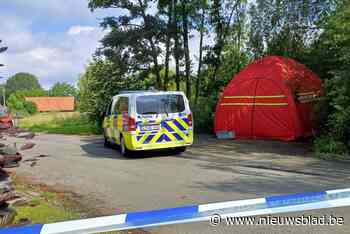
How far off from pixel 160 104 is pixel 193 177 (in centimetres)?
339

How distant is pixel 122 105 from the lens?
12164 millimetres

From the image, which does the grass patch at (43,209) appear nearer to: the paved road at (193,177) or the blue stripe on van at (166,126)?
the paved road at (193,177)

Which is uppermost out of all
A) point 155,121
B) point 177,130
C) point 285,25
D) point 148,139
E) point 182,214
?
point 285,25

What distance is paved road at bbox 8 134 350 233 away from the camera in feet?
20.8

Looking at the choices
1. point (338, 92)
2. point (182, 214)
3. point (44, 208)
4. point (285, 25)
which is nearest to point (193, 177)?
point (44, 208)

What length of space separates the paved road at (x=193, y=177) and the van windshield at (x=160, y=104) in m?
1.42

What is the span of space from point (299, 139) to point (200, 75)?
11.3m

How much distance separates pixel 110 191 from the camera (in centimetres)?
740

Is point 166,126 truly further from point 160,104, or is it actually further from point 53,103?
point 53,103

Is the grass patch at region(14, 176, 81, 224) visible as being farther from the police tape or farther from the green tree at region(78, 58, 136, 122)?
the green tree at region(78, 58, 136, 122)

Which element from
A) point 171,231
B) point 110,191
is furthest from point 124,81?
point 171,231

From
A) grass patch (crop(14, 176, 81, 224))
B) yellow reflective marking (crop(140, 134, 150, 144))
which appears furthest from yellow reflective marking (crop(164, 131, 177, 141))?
grass patch (crop(14, 176, 81, 224))

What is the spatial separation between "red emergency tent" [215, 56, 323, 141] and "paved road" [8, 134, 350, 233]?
139 cm

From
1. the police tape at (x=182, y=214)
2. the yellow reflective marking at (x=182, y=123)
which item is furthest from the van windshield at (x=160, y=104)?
the police tape at (x=182, y=214)
